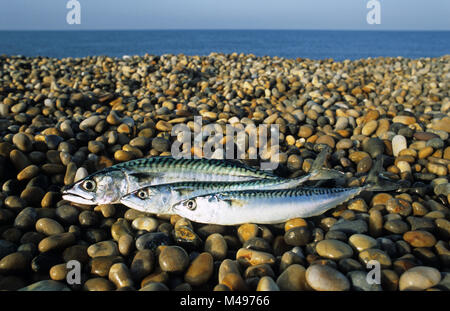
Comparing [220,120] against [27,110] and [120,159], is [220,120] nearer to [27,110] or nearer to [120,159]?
[120,159]

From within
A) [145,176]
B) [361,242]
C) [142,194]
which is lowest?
[361,242]

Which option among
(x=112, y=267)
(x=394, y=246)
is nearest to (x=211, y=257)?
(x=112, y=267)

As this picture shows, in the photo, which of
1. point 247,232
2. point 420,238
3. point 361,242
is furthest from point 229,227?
point 420,238

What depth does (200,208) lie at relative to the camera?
360cm

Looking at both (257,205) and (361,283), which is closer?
(361,283)

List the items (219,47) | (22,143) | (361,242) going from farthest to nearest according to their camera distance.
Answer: (219,47) → (22,143) → (361,242)

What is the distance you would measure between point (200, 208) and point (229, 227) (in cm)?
45

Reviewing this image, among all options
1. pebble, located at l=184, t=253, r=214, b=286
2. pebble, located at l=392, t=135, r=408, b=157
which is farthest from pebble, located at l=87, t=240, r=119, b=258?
pebble, located at l=392, t=135, r=408, b=157

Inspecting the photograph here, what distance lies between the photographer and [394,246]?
327cm

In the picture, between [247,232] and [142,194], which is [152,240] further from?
[247,232]

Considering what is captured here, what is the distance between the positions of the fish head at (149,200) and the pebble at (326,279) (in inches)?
72.2

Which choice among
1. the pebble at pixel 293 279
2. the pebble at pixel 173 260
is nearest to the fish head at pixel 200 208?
the pebble at pixel 173 260

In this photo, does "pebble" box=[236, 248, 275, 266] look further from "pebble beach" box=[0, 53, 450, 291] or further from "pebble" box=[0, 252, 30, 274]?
"pebble" box=[0, 252, 30, 274]

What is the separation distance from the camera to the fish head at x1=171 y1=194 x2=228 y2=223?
3609mm
